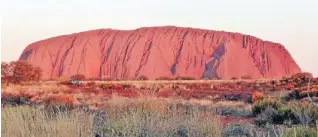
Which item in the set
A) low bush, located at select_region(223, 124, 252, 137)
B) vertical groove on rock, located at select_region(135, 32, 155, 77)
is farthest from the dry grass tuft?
vertical groove on rock, located at select_region(135, 32, 155, 77)

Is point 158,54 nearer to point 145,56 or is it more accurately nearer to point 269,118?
point 145,56

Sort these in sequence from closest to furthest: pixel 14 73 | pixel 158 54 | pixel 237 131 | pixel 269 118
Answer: pixel 237 131 < pixel 269 118 < pixel 14 73 < pixel 158 54

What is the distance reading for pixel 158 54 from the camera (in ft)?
228

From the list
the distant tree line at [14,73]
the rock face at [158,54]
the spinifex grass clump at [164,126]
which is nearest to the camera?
the spinifex grass clump at [164,126]

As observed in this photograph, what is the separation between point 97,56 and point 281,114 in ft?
198

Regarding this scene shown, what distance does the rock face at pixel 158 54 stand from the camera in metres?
65.1

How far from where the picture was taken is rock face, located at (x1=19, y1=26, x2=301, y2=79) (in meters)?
65.1

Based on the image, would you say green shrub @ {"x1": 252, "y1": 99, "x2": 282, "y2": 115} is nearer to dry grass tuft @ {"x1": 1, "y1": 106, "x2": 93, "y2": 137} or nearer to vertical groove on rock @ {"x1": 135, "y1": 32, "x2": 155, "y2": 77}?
dry grass tuft @ {"x1": 1, "y1": 106, "x2": 93, "y2": 137}

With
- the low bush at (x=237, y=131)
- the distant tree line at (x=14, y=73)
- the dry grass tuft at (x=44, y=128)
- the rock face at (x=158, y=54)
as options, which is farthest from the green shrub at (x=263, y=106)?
the rock face at (x=158, y=54)

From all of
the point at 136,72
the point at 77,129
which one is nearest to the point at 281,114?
the point at 77,129

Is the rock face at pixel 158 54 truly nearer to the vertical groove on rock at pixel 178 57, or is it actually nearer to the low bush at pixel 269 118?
the vertical groove on rock at pixel 178 57

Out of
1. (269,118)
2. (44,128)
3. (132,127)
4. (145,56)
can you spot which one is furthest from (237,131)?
(145,56)

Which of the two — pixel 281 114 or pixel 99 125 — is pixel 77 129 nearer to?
pixel 99 125

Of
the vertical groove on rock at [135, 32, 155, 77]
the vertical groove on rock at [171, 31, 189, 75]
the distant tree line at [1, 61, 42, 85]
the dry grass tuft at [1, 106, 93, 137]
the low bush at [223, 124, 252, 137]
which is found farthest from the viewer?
the vertical groove on rock at [135, 32, 155, 77]
